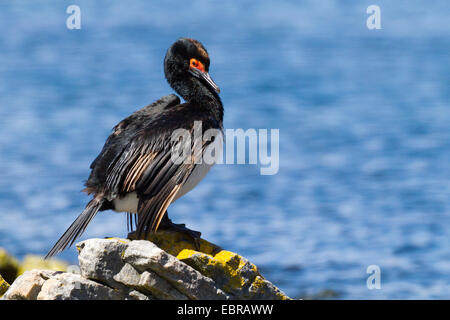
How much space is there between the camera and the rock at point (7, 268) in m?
8.88

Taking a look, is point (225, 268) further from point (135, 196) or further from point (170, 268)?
point (135, 196)

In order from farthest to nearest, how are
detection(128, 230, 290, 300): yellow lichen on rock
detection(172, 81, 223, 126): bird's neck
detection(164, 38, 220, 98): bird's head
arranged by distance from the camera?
detection(164, 38, 220, 98): bird's head, detection(172, 81, 223, 126): bird's neck, detection(128, 230, 290, 300): yellow lichen on rock

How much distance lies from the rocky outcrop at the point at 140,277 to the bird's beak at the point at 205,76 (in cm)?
201

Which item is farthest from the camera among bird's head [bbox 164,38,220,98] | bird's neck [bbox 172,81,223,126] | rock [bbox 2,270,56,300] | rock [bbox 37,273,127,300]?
bird's head [bbox 164,38,220,98]

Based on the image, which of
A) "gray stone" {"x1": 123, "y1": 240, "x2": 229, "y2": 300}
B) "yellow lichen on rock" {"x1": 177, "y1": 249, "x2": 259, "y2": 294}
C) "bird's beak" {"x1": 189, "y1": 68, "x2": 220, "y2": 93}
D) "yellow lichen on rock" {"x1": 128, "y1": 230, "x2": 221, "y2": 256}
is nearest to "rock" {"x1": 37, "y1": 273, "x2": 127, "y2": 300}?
"gray stone" {"x1": 123, "y1": 240, "x2": 229, "y2": 300}

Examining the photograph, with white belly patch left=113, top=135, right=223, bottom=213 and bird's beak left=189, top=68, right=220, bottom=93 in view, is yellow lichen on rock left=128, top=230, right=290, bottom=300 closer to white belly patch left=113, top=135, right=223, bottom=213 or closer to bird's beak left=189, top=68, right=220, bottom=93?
white belly patch left=113, top=135, right=223, bottom=213

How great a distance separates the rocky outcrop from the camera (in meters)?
6.69

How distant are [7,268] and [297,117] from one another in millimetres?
19747

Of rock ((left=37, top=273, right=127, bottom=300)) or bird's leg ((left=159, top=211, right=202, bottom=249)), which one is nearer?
rock ((left=37, top=273, right=127, bottom=300))

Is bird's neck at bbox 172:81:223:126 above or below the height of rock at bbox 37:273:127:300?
above

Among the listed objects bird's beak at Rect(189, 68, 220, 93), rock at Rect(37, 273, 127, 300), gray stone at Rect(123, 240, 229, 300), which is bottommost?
rock at Rect(37, 273, 127, 300)

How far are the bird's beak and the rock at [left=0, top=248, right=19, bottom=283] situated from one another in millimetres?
2757
